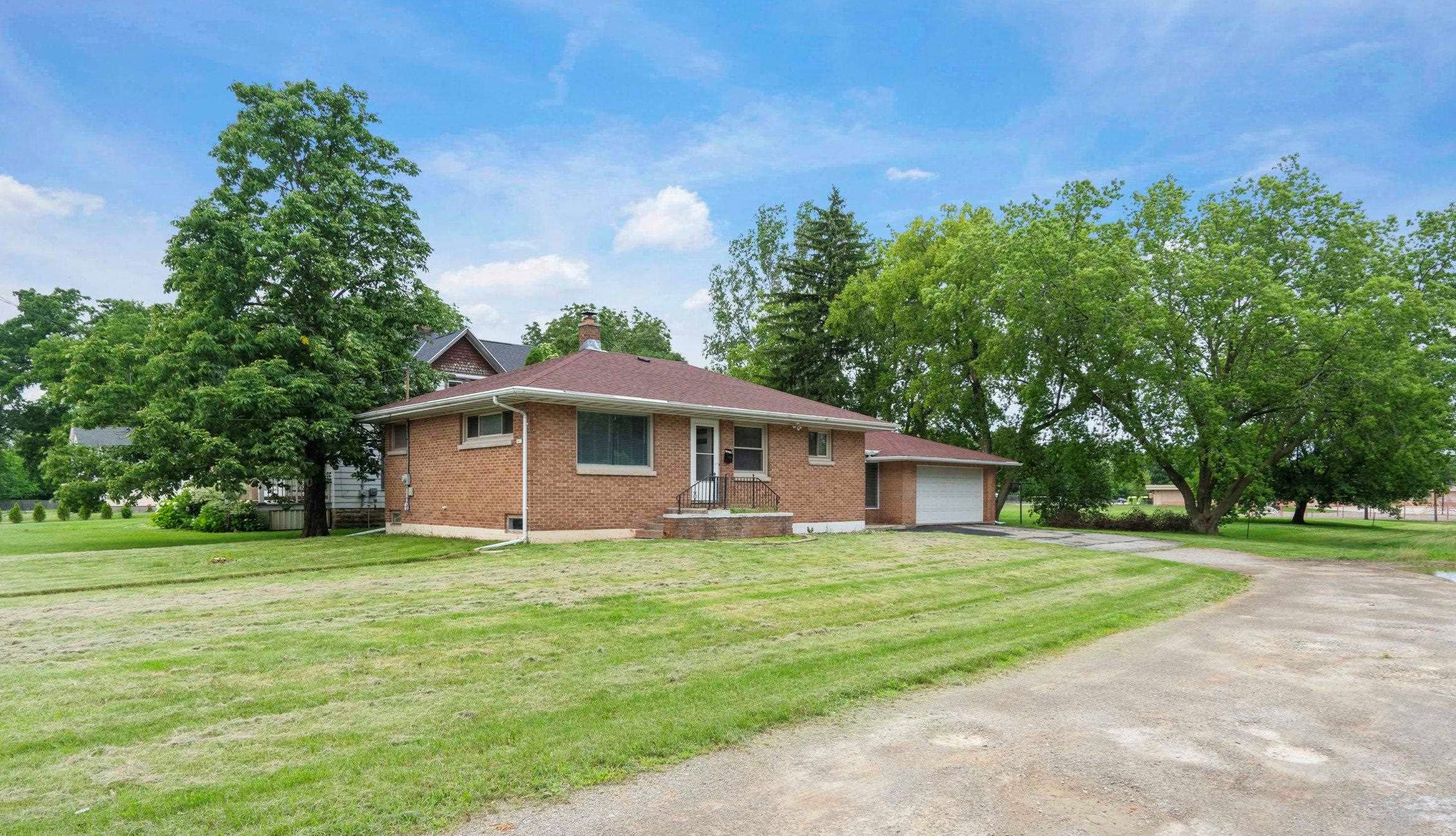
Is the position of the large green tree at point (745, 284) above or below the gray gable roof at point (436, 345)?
above

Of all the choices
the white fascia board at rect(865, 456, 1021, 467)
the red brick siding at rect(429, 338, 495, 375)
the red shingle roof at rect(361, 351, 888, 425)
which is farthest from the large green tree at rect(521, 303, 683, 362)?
the red shingle roof at rect(361, 351, 888, 425)

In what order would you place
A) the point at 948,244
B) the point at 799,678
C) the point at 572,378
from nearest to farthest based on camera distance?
the point at 799,678
the point at 572,378
the point at 948,244

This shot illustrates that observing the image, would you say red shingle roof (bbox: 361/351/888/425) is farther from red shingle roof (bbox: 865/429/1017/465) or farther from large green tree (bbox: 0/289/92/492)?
large green tree (bbox: 0/289/92/492)

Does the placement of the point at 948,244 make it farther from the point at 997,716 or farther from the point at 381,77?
the point at 997,716

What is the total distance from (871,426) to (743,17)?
10529 mm

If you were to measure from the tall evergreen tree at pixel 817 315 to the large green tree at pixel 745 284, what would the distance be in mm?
4550

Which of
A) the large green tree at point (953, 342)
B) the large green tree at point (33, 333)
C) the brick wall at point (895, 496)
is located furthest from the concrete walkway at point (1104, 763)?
the large green tree at point (33, 333)

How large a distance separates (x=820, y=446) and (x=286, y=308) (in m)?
13.6

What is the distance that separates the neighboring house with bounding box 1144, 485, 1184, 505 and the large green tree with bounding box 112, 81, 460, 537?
258 ft

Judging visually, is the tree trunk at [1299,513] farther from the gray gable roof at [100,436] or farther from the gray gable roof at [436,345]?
the gray gable roof at [100,436]

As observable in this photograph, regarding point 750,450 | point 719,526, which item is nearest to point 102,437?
point 750,450

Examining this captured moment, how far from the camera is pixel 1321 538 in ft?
101

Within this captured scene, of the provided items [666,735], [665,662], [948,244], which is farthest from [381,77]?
[948,244]

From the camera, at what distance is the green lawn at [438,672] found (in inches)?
146
